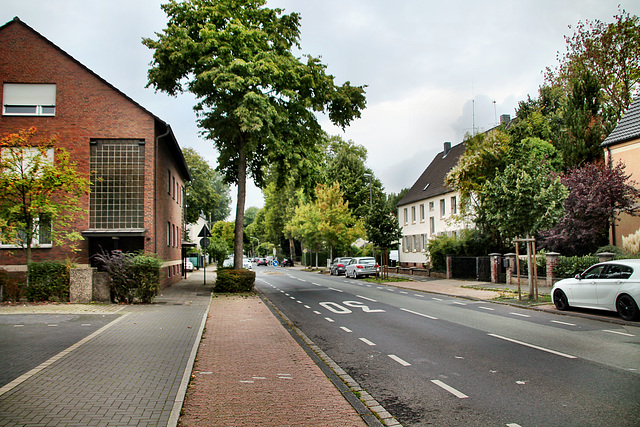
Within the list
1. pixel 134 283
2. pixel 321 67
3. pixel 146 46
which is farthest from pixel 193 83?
pixel 134 283

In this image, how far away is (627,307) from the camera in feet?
38.9

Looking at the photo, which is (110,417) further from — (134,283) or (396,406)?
(134,283)

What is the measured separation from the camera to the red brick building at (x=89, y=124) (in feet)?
67.0

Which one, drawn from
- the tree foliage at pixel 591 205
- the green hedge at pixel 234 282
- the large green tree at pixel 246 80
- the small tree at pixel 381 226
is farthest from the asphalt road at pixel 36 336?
the small tree at pixel 381 226

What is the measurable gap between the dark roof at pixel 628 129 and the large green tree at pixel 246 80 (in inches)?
491

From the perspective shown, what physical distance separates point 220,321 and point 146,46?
1417 cm

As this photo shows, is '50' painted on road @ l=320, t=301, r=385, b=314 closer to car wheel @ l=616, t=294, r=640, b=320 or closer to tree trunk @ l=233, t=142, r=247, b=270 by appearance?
car wheel @ l=616, t=294, r=640, b=320

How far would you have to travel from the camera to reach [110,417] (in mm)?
4887

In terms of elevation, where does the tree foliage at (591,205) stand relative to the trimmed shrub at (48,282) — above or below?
above

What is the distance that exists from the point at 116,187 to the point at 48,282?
627cm

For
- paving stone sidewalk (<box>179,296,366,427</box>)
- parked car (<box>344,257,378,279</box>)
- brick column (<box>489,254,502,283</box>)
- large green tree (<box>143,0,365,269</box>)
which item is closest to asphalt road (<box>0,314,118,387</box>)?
paving stone sidewalk (<box>179,296,366,427</box>)

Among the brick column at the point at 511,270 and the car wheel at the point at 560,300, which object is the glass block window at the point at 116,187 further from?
the brick column at the point at 511,270

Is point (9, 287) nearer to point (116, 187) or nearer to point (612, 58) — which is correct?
point (116, 187)

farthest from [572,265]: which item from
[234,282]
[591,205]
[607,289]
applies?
[234,282]
